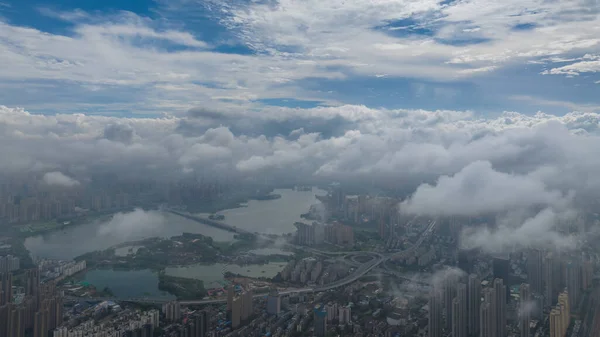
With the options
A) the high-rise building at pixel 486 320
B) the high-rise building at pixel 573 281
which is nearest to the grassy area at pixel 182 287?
the high-rise building at pixel 486 320

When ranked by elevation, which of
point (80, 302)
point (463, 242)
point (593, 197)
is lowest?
point (80, 302)

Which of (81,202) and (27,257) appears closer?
(27,257)

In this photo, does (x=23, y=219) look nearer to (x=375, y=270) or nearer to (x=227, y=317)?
(x=227, y=317)

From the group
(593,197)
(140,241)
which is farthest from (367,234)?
(140,241)

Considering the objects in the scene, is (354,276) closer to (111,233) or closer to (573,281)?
(573,281)

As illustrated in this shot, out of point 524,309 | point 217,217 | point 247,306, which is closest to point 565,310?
point 524,309
